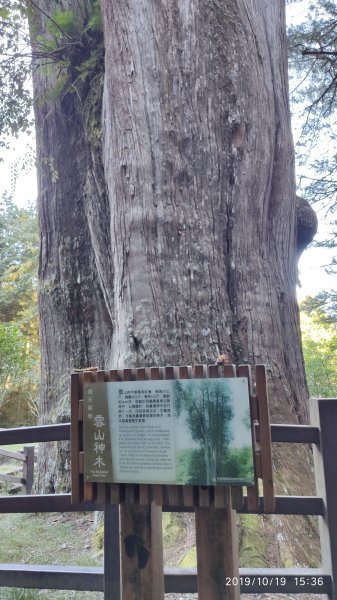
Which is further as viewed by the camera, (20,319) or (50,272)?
(20,319)

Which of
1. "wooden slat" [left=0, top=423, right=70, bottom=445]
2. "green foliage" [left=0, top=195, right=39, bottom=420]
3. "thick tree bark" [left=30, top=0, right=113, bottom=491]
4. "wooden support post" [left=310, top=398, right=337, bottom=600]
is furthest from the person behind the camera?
"green foliage" [left=0, top=195, right=39, bottom=420]

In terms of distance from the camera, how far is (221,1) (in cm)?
354

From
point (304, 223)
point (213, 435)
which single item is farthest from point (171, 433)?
point (304, 223)

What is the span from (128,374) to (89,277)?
3.17 m

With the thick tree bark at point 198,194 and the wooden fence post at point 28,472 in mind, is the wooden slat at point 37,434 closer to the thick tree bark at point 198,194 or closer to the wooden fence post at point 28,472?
the thick tree bark at point 198,194

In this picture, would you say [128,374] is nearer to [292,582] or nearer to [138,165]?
[292,582]

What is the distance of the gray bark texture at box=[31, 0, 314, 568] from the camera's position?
302 centimetres

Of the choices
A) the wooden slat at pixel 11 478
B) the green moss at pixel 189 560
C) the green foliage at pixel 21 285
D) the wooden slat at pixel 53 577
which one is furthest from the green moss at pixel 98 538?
the green foliage at pixel 21 285

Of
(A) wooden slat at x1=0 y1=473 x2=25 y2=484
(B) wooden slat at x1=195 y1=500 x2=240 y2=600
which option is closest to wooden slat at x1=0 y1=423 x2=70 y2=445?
(B) wooden slat at x1=195 y1=500 x2=240 y2=600

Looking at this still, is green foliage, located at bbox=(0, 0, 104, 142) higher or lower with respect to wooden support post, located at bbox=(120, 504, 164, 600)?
higher

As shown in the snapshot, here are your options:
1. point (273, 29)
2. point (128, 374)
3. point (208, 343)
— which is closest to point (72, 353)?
point (208, 343)

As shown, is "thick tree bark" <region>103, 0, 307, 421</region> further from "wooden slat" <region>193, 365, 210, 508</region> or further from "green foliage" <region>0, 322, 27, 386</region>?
"green foliage" <region>0, 322, 27, 386</region>

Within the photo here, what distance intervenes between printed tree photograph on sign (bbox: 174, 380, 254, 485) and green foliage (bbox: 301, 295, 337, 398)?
9.23 meters

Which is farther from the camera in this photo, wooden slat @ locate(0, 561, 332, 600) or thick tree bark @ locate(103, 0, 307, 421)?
thick tree bark @ locate(103, 0, 307, 421)
